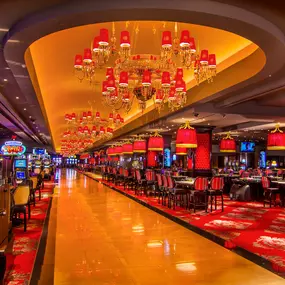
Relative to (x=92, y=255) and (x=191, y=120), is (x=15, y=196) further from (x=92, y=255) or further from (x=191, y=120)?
(x=191, y=120)

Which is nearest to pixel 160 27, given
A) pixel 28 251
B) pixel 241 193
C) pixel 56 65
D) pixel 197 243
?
pixel 56 65

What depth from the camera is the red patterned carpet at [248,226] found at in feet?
17.3

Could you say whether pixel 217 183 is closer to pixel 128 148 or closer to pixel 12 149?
pixel 12 149

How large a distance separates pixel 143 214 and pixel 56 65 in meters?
4.14

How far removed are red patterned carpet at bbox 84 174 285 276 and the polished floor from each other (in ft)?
1.25

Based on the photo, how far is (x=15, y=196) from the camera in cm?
672

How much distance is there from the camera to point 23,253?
16.6 feet

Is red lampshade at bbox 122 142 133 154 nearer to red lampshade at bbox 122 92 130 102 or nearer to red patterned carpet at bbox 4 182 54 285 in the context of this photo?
red patterned carpet at bbox 4 182 54 285

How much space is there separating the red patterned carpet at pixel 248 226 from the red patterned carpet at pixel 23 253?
9.75 feet

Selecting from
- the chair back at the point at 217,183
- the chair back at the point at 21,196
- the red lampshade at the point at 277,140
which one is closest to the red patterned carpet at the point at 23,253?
the chair back at the point at 21,196

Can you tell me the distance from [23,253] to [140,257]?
168 centimetres

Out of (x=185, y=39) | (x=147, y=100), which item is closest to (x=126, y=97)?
(x=147, y=100)

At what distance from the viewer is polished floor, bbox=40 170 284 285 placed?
405 cm

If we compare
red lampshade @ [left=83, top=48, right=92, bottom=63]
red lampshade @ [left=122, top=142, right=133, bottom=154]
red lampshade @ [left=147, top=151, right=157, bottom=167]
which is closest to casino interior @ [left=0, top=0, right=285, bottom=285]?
red lampshade @ [left=83, top=48, right=92, bottom=63]
